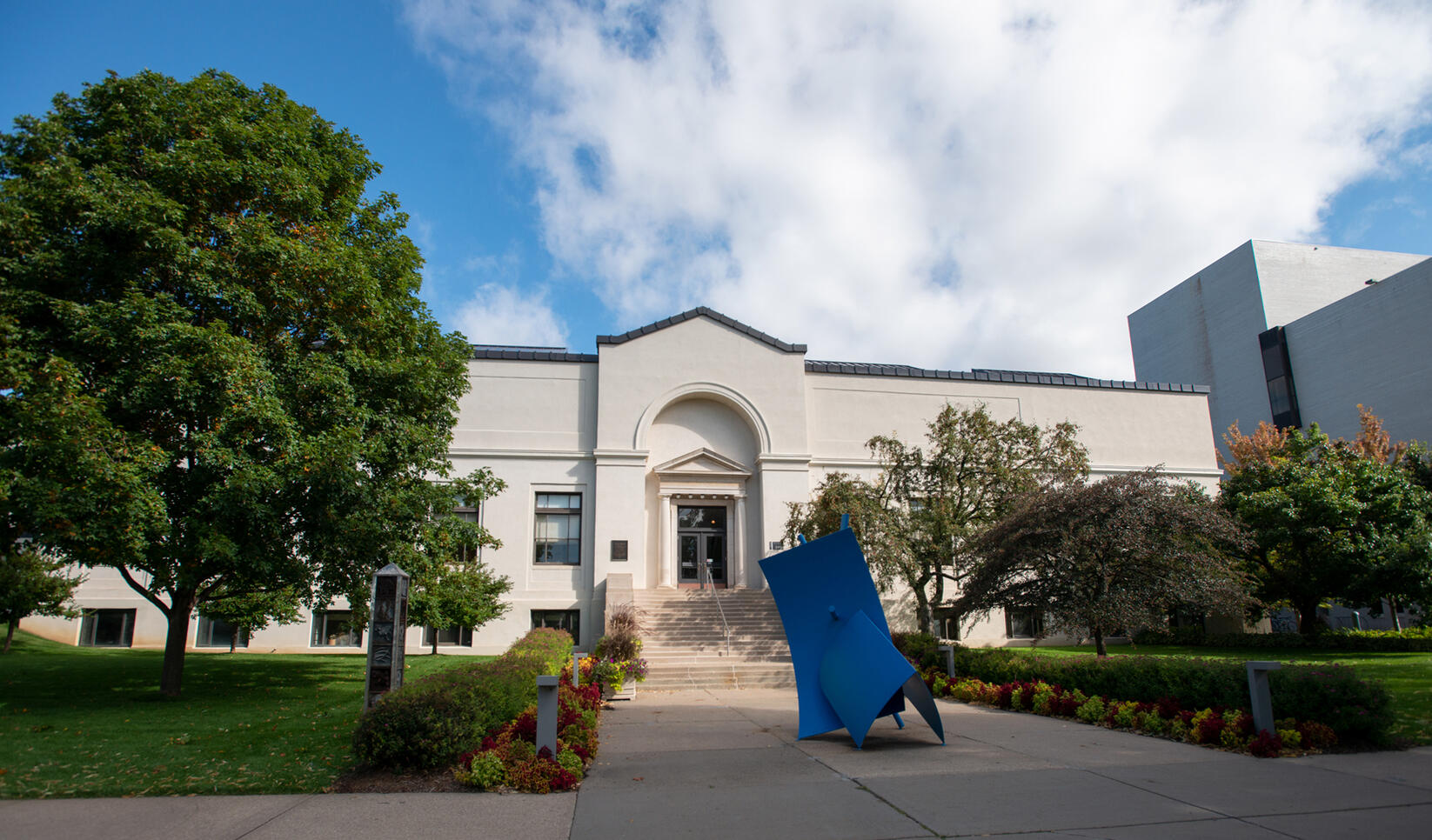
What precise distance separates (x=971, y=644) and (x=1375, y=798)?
843 inches

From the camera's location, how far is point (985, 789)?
7594mm

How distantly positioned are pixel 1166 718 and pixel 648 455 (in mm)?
19348

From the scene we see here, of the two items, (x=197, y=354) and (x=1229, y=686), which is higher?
(x=197, y=354)

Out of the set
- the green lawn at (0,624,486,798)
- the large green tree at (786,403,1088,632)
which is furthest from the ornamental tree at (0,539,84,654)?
the large green tree at (786,403,1088,632)

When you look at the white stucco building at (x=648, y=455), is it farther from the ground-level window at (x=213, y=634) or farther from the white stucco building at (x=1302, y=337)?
the white stucco building at (x=1302, y=337)

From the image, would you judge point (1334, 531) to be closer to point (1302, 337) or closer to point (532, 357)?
point (532, 357)

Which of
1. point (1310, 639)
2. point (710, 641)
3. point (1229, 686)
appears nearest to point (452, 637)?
point (710, 641)

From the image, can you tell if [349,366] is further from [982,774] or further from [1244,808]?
[1244,808]

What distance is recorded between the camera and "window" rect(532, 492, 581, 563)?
27.0m

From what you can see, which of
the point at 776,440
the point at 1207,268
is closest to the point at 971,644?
the point at 776,440

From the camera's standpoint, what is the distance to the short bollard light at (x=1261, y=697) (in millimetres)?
9445

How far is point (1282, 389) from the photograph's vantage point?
47906 millimetres

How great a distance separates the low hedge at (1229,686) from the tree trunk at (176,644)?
50.3 feet

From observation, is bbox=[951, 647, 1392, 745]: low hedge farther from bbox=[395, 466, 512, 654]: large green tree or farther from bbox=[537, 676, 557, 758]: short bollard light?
bbox=[395, 466, 512, 654]: large green tree
